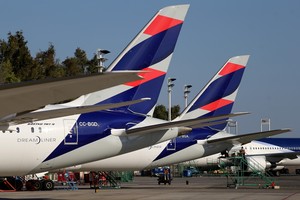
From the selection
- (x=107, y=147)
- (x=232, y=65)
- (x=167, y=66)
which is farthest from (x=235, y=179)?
(x=107, y=147)

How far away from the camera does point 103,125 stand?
20062 mm

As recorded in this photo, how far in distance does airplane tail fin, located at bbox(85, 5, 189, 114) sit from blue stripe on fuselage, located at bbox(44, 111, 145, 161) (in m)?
0.63

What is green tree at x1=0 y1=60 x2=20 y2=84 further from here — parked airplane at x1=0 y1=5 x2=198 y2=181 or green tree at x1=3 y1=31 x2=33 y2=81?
parked airplane at x1=0 y1=5 x2=198 y2=181

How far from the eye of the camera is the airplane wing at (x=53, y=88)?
11.8 m

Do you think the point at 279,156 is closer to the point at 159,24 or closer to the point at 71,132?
the point at 159,24

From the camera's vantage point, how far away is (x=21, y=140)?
18.8 meters

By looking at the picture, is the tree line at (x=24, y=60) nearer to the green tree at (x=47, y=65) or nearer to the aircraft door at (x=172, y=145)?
the green tree at (x=47, y=65)

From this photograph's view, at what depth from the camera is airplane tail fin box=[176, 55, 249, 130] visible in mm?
31719

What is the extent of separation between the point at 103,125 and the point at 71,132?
1.14 m

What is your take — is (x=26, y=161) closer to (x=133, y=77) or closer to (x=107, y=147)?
(x=107, y=147)

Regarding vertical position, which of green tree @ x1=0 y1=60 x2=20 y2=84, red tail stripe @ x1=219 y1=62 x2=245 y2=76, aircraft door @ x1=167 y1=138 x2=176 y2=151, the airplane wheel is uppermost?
green tree @ x1=0 y1=60 x2=20 y2=84

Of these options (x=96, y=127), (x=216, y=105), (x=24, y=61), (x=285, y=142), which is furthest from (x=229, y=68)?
(x=285, y=142)

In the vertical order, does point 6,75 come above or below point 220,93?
above

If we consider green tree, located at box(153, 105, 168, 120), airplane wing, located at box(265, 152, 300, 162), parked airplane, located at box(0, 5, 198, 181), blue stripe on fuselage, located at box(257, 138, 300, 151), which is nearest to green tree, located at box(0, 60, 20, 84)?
airplane wing, located at box(265, 152, 300, 162)
